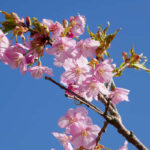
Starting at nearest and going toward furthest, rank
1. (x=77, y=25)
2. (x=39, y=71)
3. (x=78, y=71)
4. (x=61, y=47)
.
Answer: (x=61, y=47) < (x=78, y=71) < (x=39, y=71) < (x=77, y=25)

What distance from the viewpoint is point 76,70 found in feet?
5.90

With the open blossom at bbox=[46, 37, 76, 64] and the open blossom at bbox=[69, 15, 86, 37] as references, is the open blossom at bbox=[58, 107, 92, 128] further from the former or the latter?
the open blossom at bbox=[69, 15, 86, 37]

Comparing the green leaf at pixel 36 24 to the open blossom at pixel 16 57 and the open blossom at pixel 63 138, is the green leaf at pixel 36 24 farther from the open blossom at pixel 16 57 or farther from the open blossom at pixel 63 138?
the open blossom at pixel 63 138

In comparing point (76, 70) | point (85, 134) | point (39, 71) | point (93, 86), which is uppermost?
point (39, 71)

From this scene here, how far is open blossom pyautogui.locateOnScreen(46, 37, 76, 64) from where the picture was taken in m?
1.75

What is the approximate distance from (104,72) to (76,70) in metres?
0.21

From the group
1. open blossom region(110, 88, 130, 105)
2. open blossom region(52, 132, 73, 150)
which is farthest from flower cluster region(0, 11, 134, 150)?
open blossom region(52, 132, 73, 150)

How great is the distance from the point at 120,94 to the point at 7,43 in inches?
37.9

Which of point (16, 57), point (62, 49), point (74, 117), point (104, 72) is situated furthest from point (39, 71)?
point (104, 72)

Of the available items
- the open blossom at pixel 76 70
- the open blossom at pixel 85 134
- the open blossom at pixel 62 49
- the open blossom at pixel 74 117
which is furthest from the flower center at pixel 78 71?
the open blossom at pixel 85 134

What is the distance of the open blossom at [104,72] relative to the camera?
170cm

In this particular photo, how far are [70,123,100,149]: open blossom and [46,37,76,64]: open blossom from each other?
51 centimetres

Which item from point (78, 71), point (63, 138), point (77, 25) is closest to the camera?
point (78, 71)

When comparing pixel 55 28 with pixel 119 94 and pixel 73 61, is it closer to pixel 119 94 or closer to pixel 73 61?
pixel 73 61
